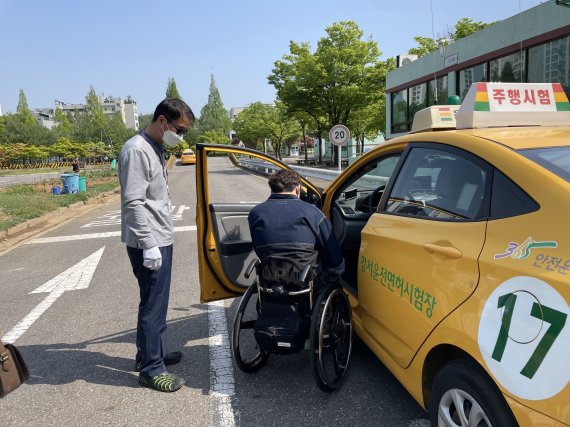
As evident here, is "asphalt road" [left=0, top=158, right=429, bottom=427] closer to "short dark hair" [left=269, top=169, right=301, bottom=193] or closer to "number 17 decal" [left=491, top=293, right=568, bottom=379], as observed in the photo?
"number 17 decal" [left=491, top=293, right=568, bottom=379]

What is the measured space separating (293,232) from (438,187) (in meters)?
0.96

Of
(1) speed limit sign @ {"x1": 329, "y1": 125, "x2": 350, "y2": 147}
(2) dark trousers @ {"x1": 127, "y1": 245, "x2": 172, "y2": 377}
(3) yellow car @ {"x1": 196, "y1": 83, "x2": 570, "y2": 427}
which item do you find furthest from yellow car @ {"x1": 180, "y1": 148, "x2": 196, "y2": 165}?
(1) speed limit sign @ {"x1": 329, "y1": 125, "x2": 350, "y2": 147}

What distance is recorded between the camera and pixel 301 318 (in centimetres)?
276

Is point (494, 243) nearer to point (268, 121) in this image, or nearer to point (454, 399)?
point (454, 399)

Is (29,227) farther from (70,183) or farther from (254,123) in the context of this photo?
(254,123)

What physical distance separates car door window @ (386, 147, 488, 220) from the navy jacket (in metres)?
0.48

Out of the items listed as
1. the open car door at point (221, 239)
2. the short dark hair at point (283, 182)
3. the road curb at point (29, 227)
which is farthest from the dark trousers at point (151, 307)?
the road curb at point (29, 227)

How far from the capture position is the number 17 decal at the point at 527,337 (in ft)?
4.62

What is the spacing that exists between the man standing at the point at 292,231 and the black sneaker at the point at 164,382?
3.51 ft

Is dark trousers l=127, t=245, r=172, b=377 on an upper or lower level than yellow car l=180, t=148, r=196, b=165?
lower

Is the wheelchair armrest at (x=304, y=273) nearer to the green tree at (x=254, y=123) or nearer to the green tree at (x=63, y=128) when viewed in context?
the green tree at (x=254, y=123)

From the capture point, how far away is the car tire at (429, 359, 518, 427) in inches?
64.3

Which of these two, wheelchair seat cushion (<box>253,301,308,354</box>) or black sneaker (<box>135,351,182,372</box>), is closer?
wheelchair seat cushion (<box>253,301,308,354</box>)

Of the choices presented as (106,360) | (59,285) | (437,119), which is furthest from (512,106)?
(59,285)
